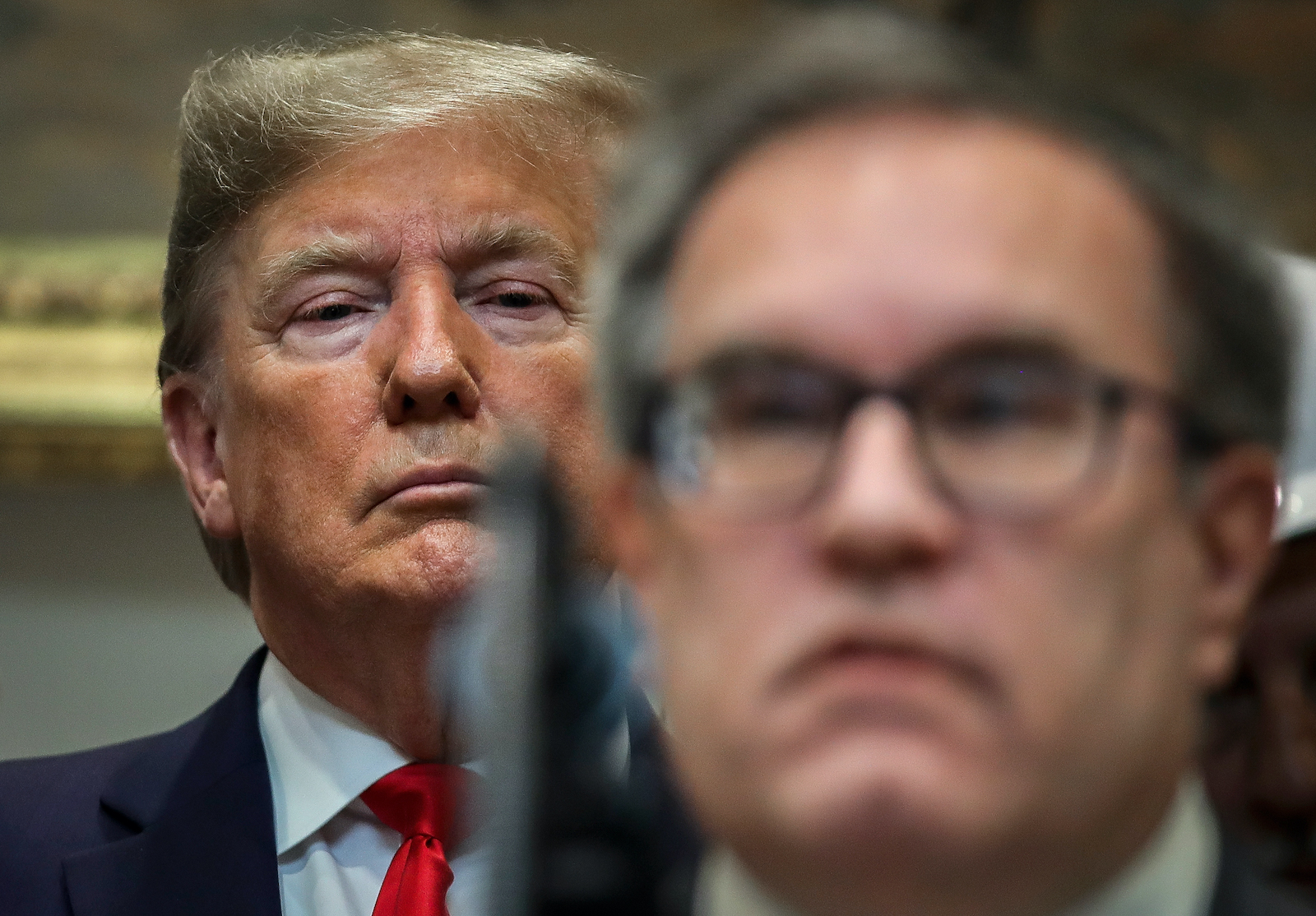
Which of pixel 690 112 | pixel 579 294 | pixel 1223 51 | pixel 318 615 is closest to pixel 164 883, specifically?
pixel 318 615

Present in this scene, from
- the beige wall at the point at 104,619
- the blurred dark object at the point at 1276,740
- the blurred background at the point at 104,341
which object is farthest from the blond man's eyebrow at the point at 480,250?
the beige wall at the point at 104,619

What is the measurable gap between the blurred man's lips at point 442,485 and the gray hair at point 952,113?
1.92 ft

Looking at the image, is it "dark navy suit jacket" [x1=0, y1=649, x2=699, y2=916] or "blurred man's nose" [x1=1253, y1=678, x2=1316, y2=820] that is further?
"dark navy suit jacket" [x1=0, y1=649, x2=699, y2=916]

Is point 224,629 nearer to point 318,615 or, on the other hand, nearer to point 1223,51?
point 318,615

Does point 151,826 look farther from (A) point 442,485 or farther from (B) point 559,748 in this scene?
(B) point 559,748

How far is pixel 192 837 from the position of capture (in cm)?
139

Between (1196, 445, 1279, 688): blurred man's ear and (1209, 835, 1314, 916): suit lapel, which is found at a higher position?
(1196, 445, 1279, 688): blurred man's ear

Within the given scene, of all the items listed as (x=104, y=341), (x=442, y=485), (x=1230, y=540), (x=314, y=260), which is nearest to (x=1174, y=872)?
(x=1230, y=540)

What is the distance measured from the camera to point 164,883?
1.37m

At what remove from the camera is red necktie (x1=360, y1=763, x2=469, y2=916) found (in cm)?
120

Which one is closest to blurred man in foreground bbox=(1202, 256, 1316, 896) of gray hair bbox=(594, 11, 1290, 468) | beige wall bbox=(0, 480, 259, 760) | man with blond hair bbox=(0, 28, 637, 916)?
gray hair bbox=(594, 11, 1290, 468)

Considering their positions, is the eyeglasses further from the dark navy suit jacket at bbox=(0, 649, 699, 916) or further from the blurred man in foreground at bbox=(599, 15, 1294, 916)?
the dark navy suit jacket at bbox=(0, 649, 699, 916)

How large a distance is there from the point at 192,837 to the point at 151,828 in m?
0.05

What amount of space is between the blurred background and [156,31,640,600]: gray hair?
894mm
